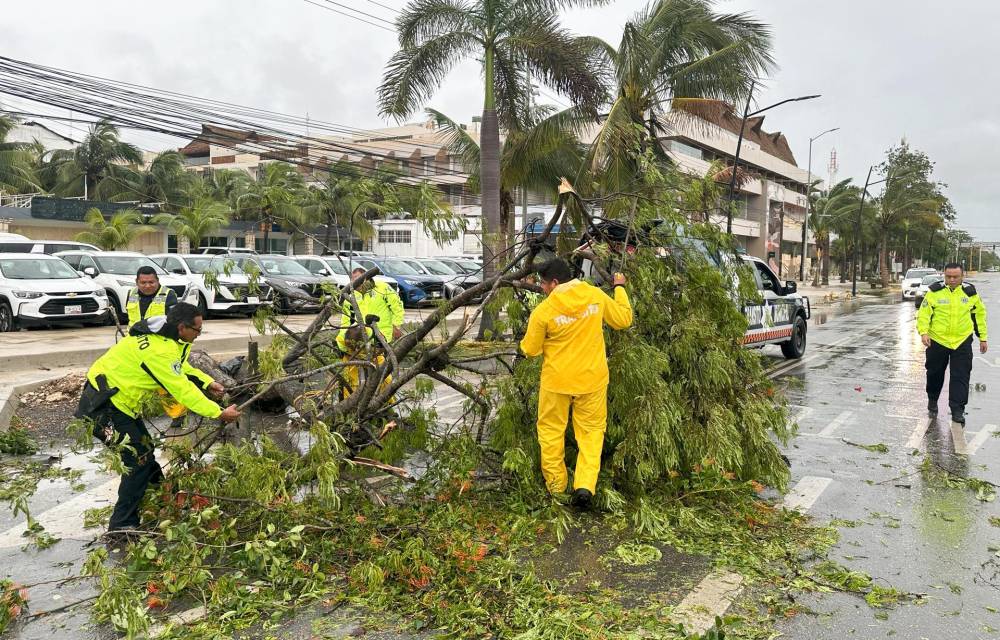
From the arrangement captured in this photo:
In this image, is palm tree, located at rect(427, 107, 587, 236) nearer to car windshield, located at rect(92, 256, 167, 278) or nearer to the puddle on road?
car windshield, located at rect(92, 256, 167, 278)

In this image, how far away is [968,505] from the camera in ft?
19.3

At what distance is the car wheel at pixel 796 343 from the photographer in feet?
46.8

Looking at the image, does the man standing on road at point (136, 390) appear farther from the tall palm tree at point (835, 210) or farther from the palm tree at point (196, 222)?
the tall palm tree at point (835, 210)

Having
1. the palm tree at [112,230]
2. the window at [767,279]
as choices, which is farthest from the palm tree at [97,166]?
the window at [767,279]

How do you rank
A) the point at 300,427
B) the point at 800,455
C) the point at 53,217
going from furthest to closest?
the point at 53,217 < the point at 800,455 < the point at 300,427

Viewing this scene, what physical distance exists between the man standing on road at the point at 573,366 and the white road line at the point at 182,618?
2.38 metres

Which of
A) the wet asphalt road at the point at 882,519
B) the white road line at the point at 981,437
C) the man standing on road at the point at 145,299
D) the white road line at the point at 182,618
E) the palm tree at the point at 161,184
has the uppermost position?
the palm tree at the point at 161,184

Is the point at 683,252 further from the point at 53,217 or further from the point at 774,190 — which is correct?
the point at 774,190

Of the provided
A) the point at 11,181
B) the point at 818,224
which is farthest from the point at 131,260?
the point at 818,224

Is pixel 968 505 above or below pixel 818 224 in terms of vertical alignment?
below

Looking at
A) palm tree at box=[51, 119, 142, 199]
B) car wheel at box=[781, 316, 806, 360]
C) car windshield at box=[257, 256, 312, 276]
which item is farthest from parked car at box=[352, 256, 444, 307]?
palm tree at box=[51, 119, 142, 199]

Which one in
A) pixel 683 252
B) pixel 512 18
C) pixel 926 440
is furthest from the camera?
pixel 512 18

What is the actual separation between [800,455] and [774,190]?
6921 cm

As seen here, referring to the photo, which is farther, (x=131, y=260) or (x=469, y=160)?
(x=469, y=160)
